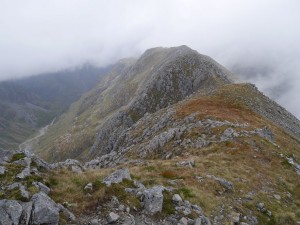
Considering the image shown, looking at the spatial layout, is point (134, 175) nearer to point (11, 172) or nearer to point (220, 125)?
point (11, 172)

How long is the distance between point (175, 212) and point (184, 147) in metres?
27.5

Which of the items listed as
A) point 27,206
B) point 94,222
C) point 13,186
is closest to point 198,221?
point 94,222

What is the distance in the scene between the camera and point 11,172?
23.4 m

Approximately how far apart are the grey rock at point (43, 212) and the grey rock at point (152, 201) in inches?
222

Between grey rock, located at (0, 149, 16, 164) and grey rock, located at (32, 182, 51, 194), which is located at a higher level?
grey rock, located at (0, 149, 16, 164)

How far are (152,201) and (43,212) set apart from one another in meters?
6.84

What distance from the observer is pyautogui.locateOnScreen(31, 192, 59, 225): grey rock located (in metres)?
18.9

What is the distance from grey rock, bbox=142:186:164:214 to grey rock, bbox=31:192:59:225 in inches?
222

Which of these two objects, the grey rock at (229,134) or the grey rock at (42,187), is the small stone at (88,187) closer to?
the grey rock at (42,187)

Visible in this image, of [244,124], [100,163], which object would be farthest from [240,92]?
[100,163]

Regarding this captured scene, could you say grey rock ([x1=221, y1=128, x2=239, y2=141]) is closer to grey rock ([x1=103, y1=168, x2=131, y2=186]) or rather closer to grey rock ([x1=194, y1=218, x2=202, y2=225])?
grey rock ([x1=103, y1=168, x2=131, y2=186])

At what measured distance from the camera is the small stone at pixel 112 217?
20359mm

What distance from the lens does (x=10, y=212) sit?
61.0 feet

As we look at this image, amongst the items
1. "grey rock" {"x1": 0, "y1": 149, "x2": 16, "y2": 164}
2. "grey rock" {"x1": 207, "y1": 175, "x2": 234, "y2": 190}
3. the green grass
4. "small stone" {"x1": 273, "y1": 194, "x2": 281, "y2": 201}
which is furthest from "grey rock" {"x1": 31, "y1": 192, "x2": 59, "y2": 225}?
"small stone" {"x1": 273, "y1": 194, "x2": 281, "y2": 201}
